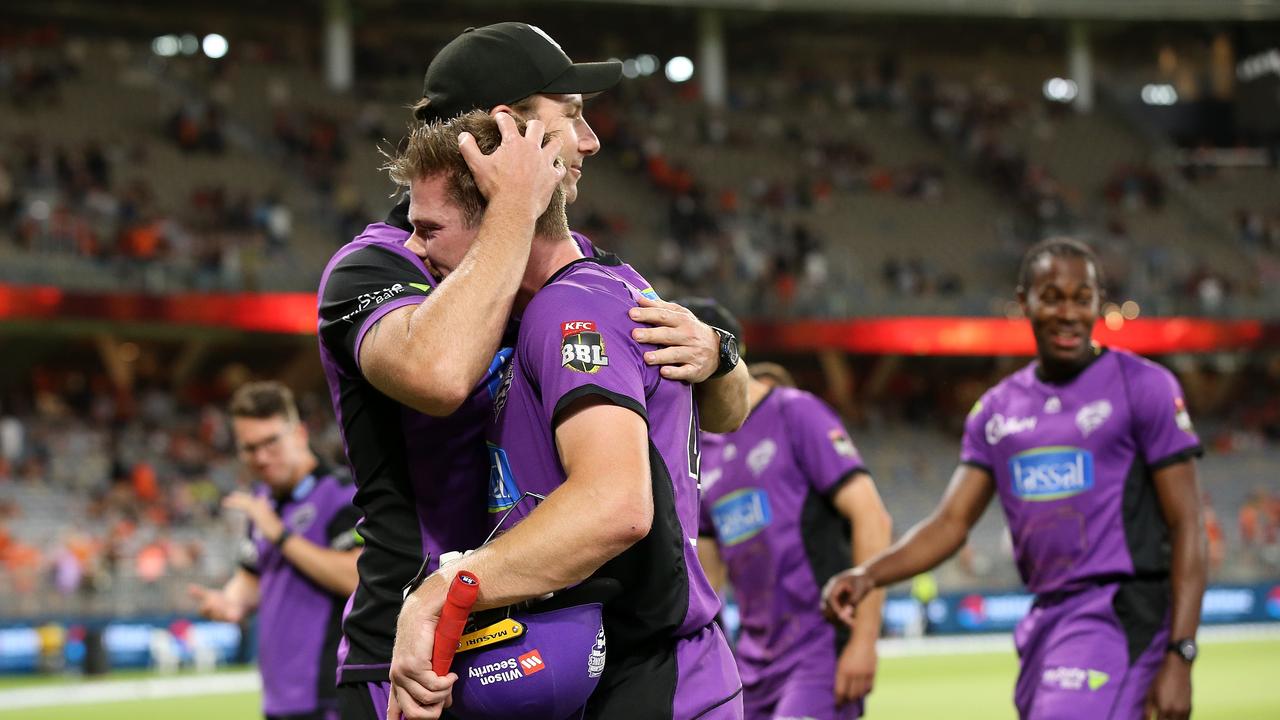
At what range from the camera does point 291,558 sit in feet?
22.9

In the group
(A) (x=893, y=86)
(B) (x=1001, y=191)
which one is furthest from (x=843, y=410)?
(A) (x=893, y=86)

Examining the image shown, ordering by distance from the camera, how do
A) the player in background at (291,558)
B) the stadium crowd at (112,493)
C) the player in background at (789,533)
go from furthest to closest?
the stadium crowd at (112,493)
the player in background at (291,558)
the player in background at (789,533)

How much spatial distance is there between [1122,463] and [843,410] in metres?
31.1

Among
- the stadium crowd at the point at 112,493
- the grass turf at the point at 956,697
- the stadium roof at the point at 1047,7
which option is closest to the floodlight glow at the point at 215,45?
the stadium crowd at the point at 112,493

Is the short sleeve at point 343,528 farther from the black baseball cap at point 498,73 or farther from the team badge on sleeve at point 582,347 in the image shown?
the team badge on sleeve at point 582,347

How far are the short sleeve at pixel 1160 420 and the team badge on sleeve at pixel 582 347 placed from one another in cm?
314

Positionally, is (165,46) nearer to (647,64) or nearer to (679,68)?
(647,64)

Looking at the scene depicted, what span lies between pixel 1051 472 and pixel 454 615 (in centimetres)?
340

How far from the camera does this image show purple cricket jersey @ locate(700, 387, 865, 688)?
6223mm

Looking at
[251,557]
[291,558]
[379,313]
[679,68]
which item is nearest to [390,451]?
[379,313]

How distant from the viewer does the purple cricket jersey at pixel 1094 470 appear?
543 centimetres

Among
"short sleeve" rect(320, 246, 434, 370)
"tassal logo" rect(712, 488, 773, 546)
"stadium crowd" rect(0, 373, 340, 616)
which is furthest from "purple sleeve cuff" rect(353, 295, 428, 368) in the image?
"stadium crowd" rect(0, 373, 340, 616)

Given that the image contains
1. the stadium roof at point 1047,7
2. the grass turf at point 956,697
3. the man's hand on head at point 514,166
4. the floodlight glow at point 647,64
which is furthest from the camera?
the floodlight glow at point 647,64

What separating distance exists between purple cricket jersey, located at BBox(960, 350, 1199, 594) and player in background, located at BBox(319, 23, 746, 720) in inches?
97.6
